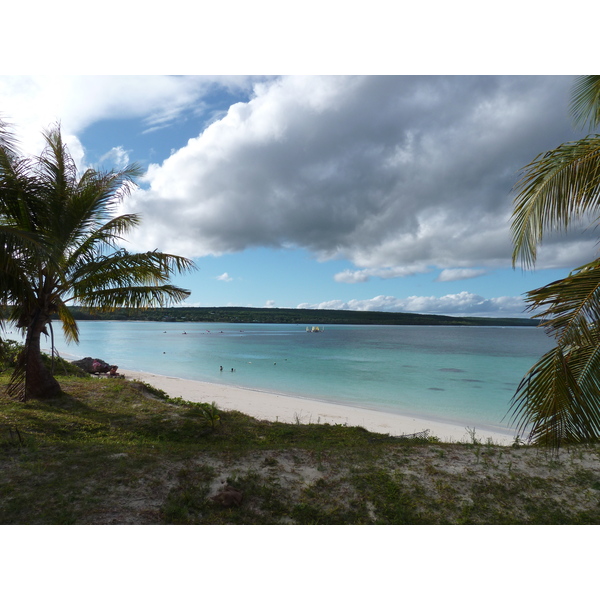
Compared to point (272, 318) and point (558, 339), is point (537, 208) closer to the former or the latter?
point (558, 339)

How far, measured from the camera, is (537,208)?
148 inches

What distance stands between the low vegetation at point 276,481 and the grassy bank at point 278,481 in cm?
1

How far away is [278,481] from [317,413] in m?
9.85

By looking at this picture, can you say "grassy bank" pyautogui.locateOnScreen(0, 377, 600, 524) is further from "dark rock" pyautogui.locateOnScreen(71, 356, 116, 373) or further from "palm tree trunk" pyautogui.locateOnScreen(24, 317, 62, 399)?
"dark rock" pyautogui.locateOnScreen(71, 356, 116, 373)

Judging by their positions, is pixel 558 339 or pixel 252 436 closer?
pixel 558 339

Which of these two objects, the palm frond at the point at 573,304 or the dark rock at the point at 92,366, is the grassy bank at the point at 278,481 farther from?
the dark rock at the point at 92,366

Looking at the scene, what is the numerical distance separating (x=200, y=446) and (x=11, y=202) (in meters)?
5.32

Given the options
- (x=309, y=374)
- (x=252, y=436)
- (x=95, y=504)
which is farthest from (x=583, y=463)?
(x=309, y=374)

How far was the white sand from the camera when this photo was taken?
11977mm

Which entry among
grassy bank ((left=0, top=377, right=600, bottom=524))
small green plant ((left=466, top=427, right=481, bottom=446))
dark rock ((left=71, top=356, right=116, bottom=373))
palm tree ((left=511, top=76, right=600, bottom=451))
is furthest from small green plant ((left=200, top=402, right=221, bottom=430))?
dark rock ((left=71, top=356, right=116, bottom=373))

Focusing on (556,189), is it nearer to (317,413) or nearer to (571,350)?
(571,350)

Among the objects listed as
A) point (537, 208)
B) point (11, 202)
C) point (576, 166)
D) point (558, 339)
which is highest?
point (11, 202)

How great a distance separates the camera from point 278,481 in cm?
443
